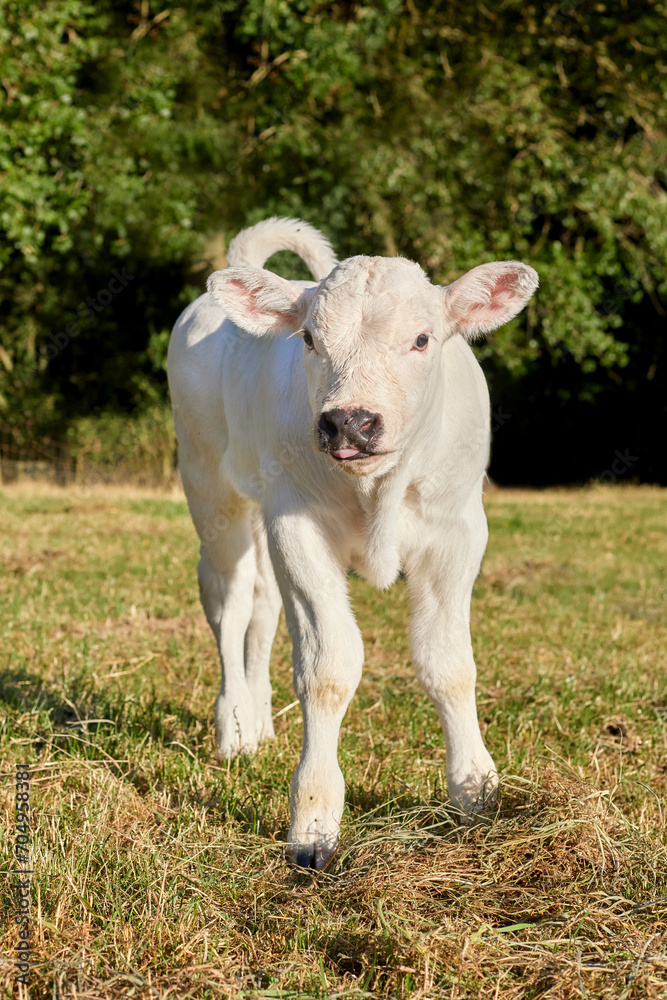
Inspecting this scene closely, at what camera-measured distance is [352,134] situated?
13.3 m

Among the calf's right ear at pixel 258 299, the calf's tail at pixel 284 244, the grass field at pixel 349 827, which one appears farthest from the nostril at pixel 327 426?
the calf's tail at pixel 284 244

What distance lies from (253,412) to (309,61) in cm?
1054

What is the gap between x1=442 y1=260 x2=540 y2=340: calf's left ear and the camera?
3.16 metres

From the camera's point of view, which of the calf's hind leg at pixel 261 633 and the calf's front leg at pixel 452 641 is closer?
the calf's front leg at pixel 452 641

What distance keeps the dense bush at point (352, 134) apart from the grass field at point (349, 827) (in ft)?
26.0

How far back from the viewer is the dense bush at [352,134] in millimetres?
12516

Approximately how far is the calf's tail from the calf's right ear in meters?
0.74

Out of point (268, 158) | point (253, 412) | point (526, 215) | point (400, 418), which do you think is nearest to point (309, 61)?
point (268, 158)

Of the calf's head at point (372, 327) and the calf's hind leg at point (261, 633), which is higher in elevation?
the calf's head at point (372, 327)

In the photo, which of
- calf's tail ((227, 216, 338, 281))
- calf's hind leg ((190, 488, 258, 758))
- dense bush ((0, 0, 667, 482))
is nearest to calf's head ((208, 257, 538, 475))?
calf's tail ((227, 216, 338, 281))

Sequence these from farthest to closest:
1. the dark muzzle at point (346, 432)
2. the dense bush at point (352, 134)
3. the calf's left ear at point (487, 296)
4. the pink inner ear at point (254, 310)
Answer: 1. the dense bush at point (352, 134)
2. the pink inner ear at point (254, 310)
3. the calf's left ear at point (487, 296)
4. the dark muzzle at point (346, 432)

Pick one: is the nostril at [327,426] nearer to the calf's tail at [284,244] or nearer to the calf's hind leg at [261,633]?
the calf's tail at [284,244]

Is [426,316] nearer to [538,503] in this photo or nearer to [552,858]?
[552,858]

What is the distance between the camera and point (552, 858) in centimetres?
271
